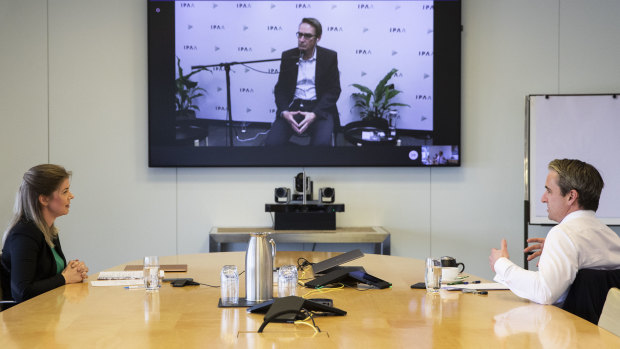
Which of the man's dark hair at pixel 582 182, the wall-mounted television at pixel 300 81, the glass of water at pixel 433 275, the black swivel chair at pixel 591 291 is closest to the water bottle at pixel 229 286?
the glass of water at pixel 433 275

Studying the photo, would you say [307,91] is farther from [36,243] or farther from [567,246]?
[567,246]

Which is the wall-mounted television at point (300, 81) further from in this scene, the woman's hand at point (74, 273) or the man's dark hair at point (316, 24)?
the woman's hand at point (74, 273)

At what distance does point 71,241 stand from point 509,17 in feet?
13.1

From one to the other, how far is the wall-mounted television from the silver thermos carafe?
2766mm

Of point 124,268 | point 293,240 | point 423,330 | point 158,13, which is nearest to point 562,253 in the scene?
point 423,330

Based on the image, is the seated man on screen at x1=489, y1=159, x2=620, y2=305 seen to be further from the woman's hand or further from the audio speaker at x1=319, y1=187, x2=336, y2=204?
the audio speaker at x1=319, y1=187, x2=336, y2=204

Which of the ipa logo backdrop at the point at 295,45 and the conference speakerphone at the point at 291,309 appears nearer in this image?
the conference speakerphone at the point at 291,309

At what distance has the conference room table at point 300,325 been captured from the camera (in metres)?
1.86

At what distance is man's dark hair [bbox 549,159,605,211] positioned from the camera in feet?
8.93

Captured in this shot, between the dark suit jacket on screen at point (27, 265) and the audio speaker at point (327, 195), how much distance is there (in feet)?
7.50

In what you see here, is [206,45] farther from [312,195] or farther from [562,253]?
[562,253]

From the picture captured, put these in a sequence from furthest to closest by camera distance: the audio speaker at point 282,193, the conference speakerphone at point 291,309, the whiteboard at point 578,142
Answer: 1. the whiteboard at point 578,142
2. the audio speaker at point 282,193
3. the conference speakerphone at point 291,309

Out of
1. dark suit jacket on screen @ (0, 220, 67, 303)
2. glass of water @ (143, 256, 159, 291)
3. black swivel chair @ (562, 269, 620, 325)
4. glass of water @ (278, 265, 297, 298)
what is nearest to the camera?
black swivel chair @ (562, 269, 620, 325)

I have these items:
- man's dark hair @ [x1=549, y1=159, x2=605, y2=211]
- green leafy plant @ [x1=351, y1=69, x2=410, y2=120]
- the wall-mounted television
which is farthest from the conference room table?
green leafy plant @ [x1=351, y1=69, x2=410, y2=120]
